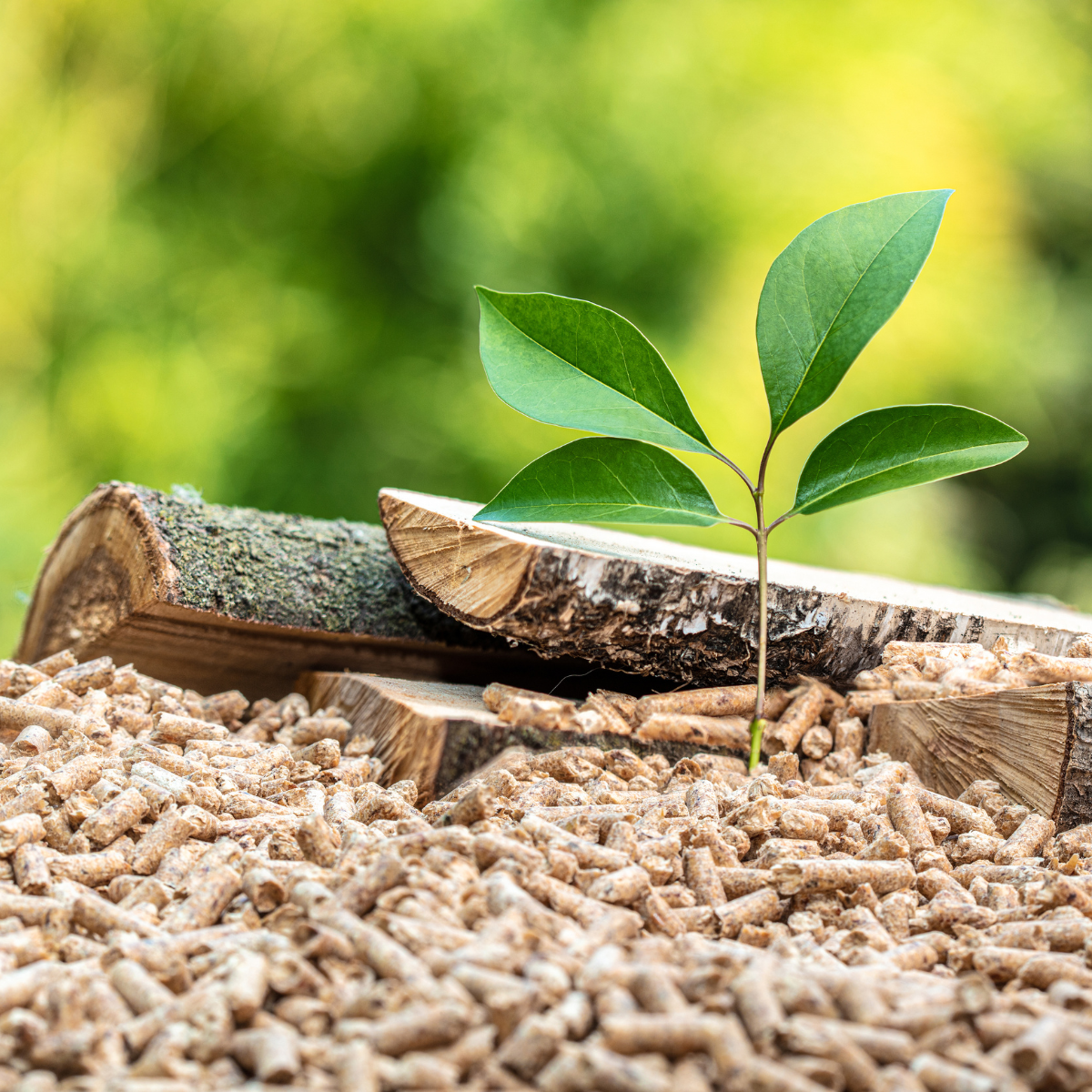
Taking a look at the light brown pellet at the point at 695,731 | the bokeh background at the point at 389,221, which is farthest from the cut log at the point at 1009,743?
the bokeh background at the point at 389,221

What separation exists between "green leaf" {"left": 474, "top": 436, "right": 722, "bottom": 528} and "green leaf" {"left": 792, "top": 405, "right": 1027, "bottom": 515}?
0.35 ft

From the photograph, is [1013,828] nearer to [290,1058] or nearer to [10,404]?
[290,1058]

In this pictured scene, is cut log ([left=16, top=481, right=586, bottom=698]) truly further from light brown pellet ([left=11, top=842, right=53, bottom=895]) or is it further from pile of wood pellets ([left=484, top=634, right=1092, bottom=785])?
light brown pellet ([left=11, top=842, right=53, bottom=895])

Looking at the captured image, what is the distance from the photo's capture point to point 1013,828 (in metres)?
0.81

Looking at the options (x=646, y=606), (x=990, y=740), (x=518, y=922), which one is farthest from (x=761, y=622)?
(x=518, y=922)

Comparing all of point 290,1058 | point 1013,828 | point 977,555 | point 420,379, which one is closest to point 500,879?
point 290,1058

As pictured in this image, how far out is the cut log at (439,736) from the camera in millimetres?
852

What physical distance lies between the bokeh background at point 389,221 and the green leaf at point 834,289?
5.64 ft

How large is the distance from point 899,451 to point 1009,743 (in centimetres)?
28

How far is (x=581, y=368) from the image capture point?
0.88 m

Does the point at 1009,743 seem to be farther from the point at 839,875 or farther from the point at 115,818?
the point at 115,818

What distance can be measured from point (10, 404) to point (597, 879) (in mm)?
2388

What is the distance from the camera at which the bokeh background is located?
2490 mm

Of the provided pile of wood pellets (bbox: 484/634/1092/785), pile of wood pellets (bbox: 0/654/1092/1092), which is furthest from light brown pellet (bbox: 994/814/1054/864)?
pile of wood pellets (bbox: 484/634/1092/785)
